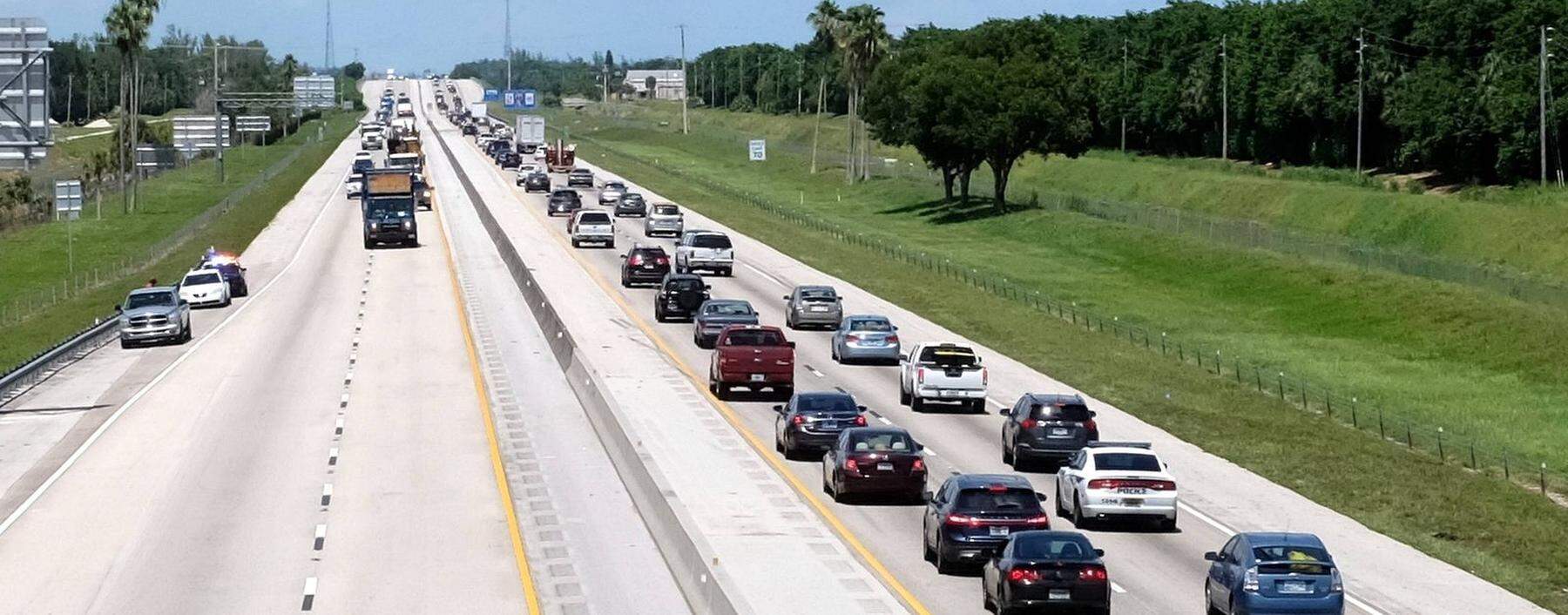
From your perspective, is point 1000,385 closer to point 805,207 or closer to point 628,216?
point 628,216

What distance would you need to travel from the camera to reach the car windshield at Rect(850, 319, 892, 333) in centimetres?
5684

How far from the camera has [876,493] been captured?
35.8 metres

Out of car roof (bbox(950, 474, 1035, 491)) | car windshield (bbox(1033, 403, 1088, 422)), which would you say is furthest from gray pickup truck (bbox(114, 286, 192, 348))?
car roof (bbox(950, 474, 1035, 491))

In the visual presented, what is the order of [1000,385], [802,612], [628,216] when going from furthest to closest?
[628,216]
[1000,385]
[802,612]

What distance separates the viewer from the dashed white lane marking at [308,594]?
27750 millimetres

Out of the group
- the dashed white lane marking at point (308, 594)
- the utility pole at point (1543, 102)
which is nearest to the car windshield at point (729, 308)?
the dashed white lane marking at point (308, 594)

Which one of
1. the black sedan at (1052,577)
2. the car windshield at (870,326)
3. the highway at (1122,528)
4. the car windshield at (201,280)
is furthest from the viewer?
the car windshield at (201,280)

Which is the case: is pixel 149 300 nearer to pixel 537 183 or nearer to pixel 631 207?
pixel 631 207

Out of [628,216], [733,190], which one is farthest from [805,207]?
[628,216]

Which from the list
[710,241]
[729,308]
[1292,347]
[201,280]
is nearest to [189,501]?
[729,308]

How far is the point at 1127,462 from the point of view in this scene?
33.7 meters

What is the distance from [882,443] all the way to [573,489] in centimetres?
570

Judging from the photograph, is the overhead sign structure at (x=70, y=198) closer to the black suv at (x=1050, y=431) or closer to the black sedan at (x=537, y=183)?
the black sedan at (x=537, y=183)

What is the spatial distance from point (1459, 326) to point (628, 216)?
50739 mm
